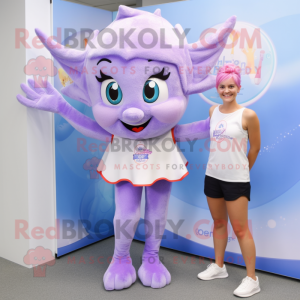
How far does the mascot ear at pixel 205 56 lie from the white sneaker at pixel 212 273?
1.16 m

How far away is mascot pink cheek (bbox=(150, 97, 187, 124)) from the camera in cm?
188

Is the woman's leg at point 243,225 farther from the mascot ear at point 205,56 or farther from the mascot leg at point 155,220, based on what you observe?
the mascot ear at point 205,56

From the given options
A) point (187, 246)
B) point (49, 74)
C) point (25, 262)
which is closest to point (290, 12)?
point (49, 74)

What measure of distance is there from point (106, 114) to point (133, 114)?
20 cm

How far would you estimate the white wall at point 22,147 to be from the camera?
7.43 feet

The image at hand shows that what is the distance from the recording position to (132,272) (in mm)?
2145

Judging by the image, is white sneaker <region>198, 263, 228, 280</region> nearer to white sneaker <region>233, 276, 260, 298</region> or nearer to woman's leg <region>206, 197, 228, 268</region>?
woman's leg <region>206, 197, 228, 268</region>

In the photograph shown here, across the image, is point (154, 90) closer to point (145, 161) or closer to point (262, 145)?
point (145, 161)

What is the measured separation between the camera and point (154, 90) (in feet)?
6.20

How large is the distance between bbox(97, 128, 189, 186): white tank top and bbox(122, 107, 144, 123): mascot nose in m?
0.27

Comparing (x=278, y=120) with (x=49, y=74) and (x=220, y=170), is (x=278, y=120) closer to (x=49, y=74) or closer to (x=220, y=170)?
(x=220, y=170)

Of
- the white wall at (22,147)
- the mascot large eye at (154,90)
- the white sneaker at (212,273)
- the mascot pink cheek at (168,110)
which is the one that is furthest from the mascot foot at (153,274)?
the mascot large eye at (154,90)

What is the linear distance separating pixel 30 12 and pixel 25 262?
66.9 inches

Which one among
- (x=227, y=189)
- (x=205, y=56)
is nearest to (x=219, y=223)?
(x=227, y=189)
